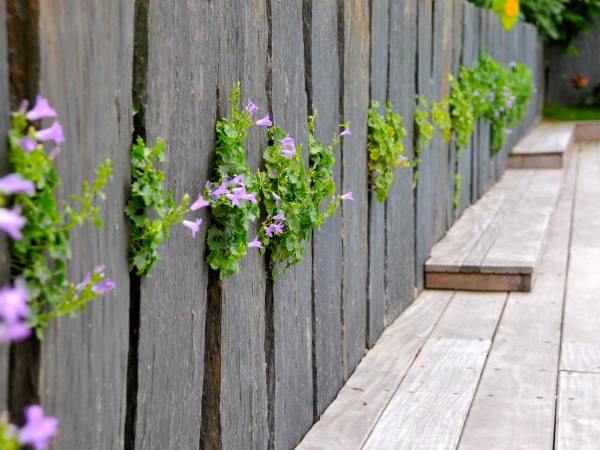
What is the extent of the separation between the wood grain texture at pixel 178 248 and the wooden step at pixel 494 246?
293cm

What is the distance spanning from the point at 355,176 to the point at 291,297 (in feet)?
2.77

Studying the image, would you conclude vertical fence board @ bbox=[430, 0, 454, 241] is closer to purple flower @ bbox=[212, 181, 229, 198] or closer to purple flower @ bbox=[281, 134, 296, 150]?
purple flower @ bbox=[281, 134, 296, 150]

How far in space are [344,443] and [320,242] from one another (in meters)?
0.62

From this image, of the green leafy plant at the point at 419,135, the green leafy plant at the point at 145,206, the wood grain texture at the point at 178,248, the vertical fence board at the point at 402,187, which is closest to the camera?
the green leafy plant at the point at 145,206

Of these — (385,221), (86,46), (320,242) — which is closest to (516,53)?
(385,221)

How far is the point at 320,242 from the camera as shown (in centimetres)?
298

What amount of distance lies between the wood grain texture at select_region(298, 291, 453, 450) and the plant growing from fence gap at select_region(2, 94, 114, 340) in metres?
1.44

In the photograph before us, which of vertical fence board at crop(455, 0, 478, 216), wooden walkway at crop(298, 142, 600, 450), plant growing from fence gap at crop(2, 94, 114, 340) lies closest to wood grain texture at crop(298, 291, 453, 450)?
wooden walkway at crop(298, 142, 600, 450)

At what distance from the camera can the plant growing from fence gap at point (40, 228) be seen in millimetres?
1289

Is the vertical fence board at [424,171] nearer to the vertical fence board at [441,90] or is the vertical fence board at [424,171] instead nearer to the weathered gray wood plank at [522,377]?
the vertical fence board at [441,90]

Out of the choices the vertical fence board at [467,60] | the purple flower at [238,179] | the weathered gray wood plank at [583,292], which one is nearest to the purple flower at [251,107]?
the purple flower at [238,179]

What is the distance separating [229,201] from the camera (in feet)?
6.86

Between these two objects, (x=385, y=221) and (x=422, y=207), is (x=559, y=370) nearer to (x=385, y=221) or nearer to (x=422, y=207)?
(x=385, y=221)

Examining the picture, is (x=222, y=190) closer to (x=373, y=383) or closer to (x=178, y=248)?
(x=178, y=248)
